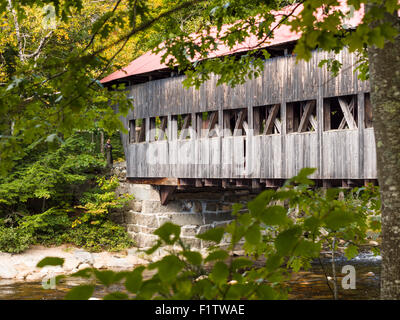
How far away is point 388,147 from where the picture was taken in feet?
8.35

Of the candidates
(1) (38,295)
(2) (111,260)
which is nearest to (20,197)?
(2) (111,260)

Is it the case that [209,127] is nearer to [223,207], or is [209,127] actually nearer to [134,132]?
[134,132]

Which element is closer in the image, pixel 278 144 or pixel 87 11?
pixel 278 144

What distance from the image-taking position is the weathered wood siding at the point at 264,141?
9297mm

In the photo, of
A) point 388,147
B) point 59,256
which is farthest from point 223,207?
point 388,147

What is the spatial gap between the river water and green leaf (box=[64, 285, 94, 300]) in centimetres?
748

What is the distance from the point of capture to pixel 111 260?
1288 cm

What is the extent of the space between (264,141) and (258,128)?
0.41 meters

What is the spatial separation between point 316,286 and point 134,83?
7.82 metres

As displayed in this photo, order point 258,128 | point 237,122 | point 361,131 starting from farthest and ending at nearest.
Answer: point 237,122 → point 258,128 → point 361,131

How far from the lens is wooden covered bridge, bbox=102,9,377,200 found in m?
9.36

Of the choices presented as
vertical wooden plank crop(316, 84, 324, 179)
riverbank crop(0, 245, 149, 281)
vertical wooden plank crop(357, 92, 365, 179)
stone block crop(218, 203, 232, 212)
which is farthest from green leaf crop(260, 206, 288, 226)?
stone block crop(218, 203, 232, 212)

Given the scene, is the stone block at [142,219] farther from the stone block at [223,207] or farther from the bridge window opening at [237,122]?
the bridge window opening at [237,122]
